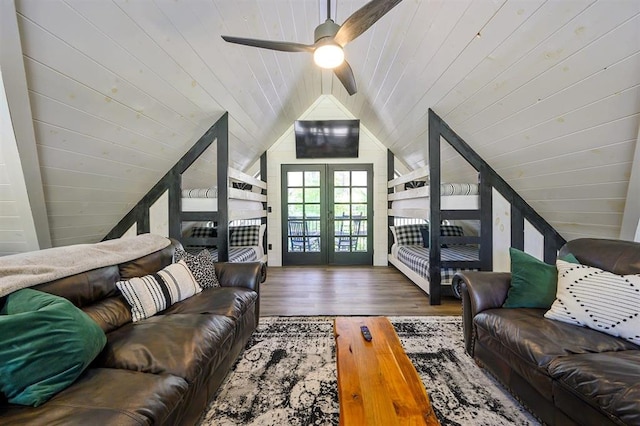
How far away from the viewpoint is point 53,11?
1234 mm

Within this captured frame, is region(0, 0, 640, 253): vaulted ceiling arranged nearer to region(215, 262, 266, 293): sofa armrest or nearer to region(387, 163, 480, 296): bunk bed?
region(387, 163, 480, 296): bunk bed

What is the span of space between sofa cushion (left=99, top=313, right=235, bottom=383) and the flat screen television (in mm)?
3532

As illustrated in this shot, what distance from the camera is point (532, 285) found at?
1707 mm

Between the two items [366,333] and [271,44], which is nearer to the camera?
[366,333]

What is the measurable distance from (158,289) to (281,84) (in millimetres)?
2507

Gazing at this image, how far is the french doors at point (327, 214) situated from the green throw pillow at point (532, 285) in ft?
10.3

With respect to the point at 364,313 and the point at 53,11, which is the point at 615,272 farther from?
the point at 53,11

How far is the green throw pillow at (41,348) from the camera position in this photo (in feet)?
2.89

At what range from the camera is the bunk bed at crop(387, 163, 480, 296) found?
297 cm

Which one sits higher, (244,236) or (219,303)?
(244,236)

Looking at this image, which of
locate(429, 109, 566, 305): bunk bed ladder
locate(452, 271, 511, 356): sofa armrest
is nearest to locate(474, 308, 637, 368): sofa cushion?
locate(452, 271, 511, 356): sofa armrest

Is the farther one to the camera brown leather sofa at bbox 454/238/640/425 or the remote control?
the remote control

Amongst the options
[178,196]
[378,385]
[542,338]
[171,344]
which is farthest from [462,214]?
[178,196]

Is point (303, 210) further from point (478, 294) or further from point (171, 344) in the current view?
point (171, 344)
